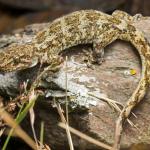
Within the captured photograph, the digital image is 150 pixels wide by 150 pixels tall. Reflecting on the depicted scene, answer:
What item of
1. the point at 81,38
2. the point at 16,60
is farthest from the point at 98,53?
the point at 16,60

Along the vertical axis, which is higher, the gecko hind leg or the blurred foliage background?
the blurred foliage background

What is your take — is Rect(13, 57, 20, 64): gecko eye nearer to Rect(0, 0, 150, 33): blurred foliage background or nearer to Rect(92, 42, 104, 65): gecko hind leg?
Rect(92, 42, 104, 65): gecko hind leg

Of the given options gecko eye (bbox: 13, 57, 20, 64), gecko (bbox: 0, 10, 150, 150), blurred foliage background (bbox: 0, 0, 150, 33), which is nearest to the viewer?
gecko eye (bbox: 13, 57, 20, 64)

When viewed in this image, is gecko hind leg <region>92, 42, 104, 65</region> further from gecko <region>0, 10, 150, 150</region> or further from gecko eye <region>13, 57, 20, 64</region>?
gecko eye <region>13, 57, 20, 64</region>

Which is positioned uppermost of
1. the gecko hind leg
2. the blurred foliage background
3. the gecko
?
the blurred foliage background

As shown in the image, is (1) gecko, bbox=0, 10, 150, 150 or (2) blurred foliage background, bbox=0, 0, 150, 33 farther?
(2) blurred foliage background, bbox=0, 0, 150, 33

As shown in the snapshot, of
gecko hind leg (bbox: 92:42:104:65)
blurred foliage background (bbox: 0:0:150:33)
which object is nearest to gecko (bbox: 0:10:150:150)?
gecko hind leg (bbox: 92:42:104:65)

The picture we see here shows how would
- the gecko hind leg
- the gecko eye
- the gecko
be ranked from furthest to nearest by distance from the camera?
1. the gecko hind leg
2. the gecko
3. the gecko eye

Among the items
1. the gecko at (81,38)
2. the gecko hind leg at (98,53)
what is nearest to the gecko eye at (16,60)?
the gecko at (81,38)

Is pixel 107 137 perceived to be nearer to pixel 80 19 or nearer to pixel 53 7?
pixel 80 19

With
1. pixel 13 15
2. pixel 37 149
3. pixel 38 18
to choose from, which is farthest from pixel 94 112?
pixel 13 15

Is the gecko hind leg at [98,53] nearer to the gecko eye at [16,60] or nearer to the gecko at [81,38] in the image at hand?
the gecko at [81,38]
